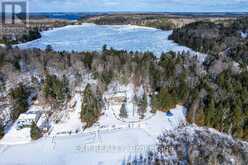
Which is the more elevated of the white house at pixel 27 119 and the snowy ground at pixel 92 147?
the white house at pixel 27 119

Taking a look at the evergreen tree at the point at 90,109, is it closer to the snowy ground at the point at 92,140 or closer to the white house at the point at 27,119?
the snowy ground at the point at 92,140

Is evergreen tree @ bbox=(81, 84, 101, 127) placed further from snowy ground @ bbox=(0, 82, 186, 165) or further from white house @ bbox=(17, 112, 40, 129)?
white house @ bbox=(17, 112, 40, 129)

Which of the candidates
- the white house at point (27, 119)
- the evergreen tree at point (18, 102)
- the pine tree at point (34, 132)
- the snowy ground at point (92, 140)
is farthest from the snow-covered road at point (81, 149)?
the evergreen tree at point (18, 102)

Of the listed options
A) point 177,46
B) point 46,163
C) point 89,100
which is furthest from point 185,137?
point 177,46

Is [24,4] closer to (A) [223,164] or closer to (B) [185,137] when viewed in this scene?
(B) [185,137]

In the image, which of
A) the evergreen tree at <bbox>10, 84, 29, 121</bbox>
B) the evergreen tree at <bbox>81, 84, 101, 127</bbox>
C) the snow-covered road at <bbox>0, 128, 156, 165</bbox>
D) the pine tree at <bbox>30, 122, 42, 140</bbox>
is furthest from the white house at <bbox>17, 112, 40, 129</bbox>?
the evergreen tree at <bbox>81, 84, 101, 127</bbox>
